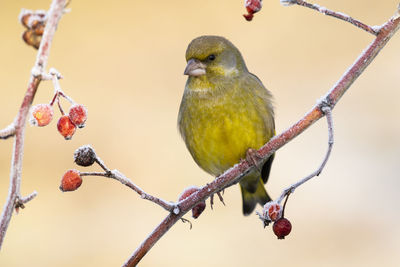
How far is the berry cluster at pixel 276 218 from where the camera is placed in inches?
51.8

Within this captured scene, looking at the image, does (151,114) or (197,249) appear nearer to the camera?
(197,249)

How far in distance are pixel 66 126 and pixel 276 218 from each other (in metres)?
0.53

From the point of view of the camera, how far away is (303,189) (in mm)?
4469

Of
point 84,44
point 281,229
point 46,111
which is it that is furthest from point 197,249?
point 46,111

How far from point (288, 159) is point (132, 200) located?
47.6 inches

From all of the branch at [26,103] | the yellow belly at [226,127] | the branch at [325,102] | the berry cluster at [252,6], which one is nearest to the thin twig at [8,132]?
the branch at [26,103]

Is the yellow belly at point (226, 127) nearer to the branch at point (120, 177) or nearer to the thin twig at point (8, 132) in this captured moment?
the branch at point (120, 177)

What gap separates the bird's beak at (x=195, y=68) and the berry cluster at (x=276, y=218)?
2.90 feet

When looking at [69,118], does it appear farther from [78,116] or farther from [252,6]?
[252,6]

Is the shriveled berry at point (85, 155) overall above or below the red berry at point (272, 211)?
above

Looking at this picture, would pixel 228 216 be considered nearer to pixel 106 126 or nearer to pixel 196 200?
pixel 106 126

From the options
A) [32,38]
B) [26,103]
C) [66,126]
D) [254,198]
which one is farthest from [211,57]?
[26,103]

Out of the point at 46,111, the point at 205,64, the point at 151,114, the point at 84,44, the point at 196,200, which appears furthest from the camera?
the point at 84,44

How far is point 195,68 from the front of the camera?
2152 mm
